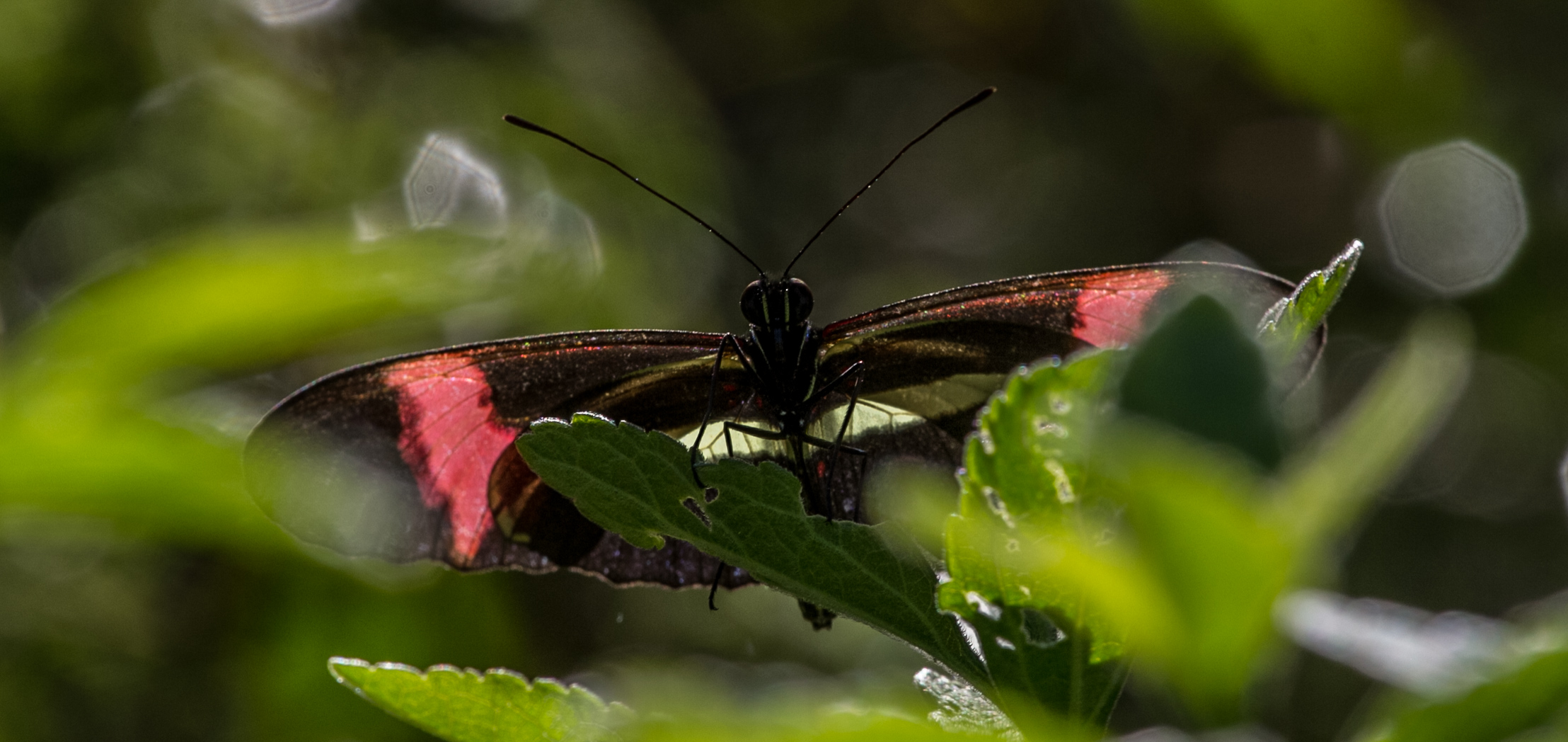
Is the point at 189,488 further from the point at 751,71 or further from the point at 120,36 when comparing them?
the point at 751,71

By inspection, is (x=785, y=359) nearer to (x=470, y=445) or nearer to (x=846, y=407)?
(x=846, y=407)

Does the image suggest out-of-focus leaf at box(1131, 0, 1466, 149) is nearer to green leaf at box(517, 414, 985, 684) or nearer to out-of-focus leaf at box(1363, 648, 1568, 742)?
green leaf at box(517, 414, 985, 684)

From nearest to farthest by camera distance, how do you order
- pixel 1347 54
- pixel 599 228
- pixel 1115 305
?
pixel 1115 305 → pixel 1347 54 → pixel 599 228

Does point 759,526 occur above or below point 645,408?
below

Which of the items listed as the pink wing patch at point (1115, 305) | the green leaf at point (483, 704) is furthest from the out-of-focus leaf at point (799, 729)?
the pink wing patch at point (1115, 305)

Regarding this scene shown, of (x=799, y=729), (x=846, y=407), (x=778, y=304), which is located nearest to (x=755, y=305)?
(x=778, y=304)

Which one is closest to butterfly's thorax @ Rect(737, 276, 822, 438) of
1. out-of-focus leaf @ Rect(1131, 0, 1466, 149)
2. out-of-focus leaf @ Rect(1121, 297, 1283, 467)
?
out-of-focus leaf @ Rect(1121, 297, 1283, 467)
